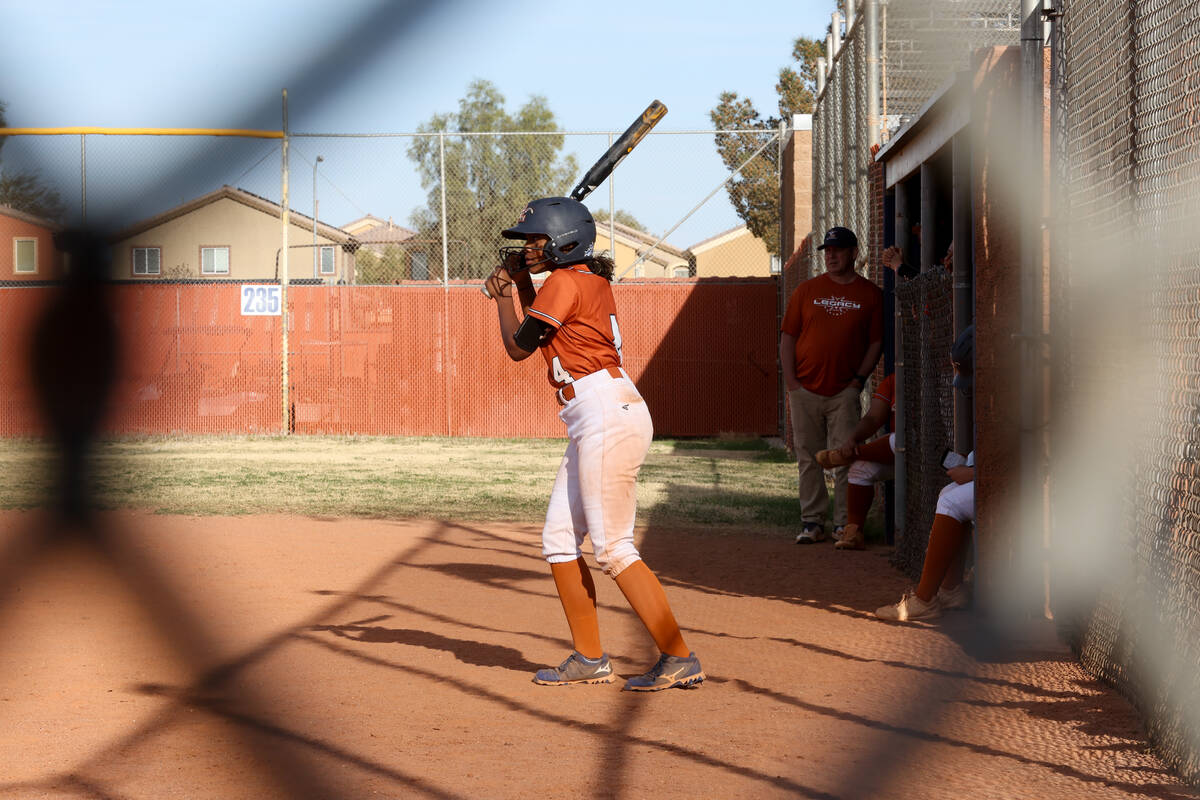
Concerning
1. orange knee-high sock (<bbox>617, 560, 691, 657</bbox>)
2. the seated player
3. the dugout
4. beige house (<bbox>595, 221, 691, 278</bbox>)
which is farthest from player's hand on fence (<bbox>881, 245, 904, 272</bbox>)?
beige house (<bbox>595, 221, 691, 278</bbox>)

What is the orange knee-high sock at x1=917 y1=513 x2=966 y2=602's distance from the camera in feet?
18.9

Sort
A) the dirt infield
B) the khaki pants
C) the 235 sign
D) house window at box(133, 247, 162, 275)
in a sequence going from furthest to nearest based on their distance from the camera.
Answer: the khaki pants < the dirt infield < the 235 sign < house window at box(133, 247, 162, 275)

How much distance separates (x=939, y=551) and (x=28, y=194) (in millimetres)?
5279

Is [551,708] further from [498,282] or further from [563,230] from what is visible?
[563,230]

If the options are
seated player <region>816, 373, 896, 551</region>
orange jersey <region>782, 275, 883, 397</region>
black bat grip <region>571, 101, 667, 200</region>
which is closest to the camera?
black bat grip <region>571, 101, 667, 200</region>

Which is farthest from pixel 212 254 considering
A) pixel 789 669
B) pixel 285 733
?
pixel 789 669

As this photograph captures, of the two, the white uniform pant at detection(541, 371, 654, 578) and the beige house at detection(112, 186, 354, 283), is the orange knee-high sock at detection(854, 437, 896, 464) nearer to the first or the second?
the white uniform pant at detection(541, 371, 654, 578)

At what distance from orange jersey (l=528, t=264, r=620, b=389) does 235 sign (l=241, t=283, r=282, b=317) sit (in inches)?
98.9

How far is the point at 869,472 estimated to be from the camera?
820 centimetres

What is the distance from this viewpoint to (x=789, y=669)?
489 centimetres

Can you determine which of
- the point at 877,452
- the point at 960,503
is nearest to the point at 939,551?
the point at 960,503

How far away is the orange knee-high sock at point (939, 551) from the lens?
5.77 m

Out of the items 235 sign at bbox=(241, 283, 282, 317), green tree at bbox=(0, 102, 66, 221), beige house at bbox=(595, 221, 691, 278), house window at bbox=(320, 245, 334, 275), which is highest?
beige house at bbox=(595, 221, 691, 278)

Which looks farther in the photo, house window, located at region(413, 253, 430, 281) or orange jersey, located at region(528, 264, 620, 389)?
orange jersey, located at region(528, 264, 620, 389)
